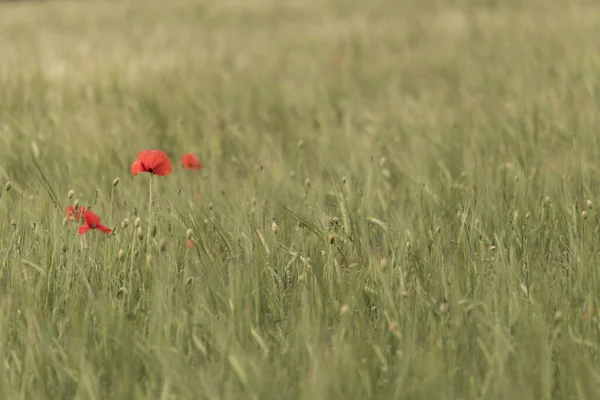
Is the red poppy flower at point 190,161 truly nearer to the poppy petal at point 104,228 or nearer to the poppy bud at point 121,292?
the poppy petal at point 104,228

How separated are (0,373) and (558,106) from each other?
7.80 ft

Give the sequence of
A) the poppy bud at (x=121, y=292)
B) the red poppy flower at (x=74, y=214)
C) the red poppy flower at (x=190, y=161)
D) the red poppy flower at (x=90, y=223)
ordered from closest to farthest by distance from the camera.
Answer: the poppy bud at (x=121, y=292)
the red poppy flower at (x=90, y=223)
the red poppy flower at (x=74, y=214)
the red poppy flower at (x=190, y=161)

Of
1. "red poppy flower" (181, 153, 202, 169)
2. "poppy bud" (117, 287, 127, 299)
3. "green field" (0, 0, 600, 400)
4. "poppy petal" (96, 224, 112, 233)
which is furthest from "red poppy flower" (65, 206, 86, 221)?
"red poppy flower" (181, 153, 202, 169)

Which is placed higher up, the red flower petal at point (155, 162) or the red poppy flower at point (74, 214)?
the red flower petal at point (155, 162)

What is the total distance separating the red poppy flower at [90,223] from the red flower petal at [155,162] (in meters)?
0.21

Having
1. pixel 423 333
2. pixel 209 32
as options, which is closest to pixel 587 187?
pixel 423 333

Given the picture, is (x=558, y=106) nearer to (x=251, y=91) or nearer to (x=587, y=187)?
(x=587, y=187)

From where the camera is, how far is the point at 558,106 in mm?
3117

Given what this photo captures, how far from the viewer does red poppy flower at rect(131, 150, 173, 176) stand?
1.92m

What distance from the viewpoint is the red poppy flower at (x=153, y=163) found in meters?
1.92

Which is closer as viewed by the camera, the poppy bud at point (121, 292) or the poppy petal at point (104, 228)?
the poppy bud at point (121, 292)

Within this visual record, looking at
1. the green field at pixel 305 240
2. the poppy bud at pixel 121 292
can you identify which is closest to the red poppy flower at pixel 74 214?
the green field at pixel 305 240

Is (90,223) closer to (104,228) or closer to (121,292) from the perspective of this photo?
(104,228)

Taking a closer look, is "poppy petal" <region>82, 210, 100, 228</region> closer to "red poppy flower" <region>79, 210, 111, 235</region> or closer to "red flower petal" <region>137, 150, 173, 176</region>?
"red poppy flower" <region>79, 210, 111, 235</region>
